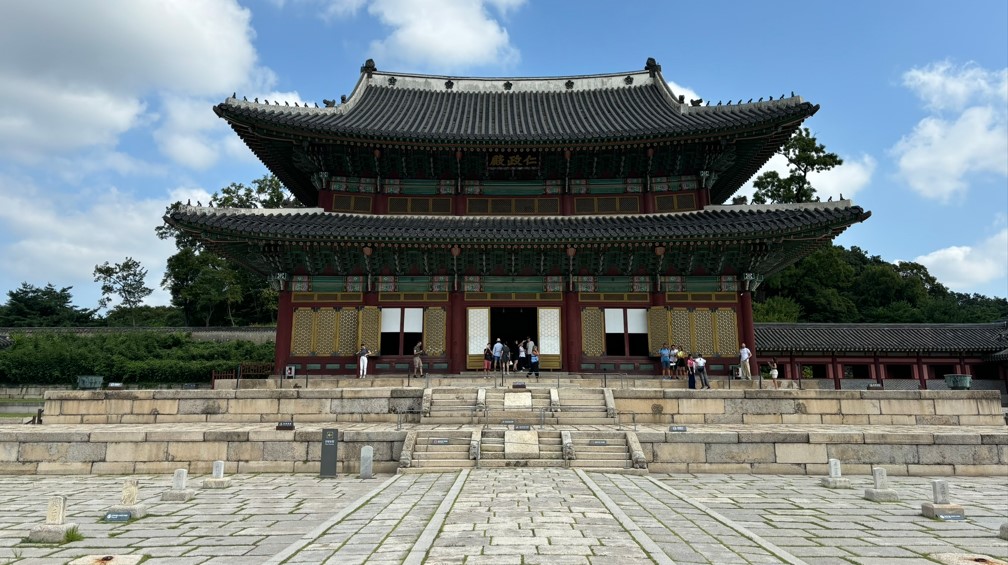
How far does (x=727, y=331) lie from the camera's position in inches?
918

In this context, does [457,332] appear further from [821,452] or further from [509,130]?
[821,452]

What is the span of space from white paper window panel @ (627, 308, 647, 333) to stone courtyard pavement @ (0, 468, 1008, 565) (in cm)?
1066

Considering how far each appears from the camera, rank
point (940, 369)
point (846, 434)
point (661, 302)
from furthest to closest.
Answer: point (940, 369) < point (661, 302) < point (846, 434)

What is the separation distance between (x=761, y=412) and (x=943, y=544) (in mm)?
9933

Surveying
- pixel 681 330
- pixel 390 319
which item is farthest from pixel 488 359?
pixel 681 330

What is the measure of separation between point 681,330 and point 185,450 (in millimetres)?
17841

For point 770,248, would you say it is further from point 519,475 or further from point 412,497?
point 412,497

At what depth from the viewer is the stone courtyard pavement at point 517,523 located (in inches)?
271

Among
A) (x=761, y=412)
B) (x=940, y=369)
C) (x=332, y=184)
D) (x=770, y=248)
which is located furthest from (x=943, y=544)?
(x=940, y=369)

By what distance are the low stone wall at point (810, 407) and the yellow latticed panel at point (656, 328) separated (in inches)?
220

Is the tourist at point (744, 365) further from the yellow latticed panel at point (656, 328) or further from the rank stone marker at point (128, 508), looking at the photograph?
the rank stone marker at point (128, 508)

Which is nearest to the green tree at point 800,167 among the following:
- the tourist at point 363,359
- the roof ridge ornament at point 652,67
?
the roof ridge ornament at point 652,67

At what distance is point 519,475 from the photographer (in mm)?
12328

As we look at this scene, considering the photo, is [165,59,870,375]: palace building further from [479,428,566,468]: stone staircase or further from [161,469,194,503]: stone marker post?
[161,469,194,503]: stone marker post
